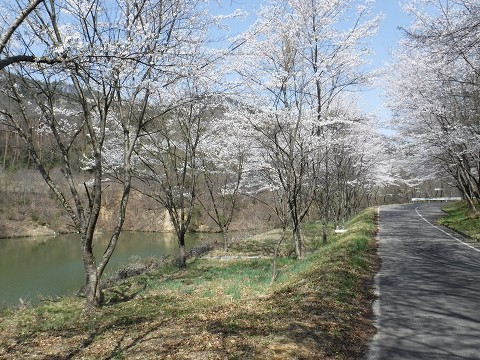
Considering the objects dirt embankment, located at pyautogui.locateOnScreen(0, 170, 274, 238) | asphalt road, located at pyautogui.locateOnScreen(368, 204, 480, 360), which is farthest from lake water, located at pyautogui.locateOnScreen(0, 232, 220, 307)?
dirt embankment, located at pyautogui.locateOnScreen(0, 170, 274, 238)

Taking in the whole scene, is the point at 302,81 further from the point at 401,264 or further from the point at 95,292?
the point at 95,292

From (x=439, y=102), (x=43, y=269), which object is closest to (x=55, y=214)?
(x=43, y=269)

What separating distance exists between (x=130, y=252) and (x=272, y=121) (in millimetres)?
20515

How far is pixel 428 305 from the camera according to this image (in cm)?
681

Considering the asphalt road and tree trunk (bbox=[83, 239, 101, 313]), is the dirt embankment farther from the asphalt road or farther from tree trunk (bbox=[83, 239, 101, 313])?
tree trunk (bbox=[83, 239, 101, 313])

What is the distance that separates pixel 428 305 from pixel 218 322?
365 centimetres

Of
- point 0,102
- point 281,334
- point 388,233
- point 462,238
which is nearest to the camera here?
point 281,334

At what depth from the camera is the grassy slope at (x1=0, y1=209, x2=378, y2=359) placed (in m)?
5.05

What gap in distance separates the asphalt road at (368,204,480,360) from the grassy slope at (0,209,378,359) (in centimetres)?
35

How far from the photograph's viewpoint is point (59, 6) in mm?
7973

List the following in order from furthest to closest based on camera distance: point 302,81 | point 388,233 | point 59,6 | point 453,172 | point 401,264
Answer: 1. point 453,172
2. point 388,233
3. point 302,81
4. point 401,264
5. point 59,6

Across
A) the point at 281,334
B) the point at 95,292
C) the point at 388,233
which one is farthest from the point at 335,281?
the point at 388,233

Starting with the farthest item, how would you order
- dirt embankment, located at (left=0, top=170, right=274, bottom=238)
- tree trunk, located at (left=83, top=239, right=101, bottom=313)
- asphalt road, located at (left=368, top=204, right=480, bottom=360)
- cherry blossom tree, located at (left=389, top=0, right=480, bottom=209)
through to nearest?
1. dirt embankment, located at (left=0, top=170, right=274, bottom=238)
2. cherry blossom tree, located at (left=389, top=0, right=480, bottom=209)
3. tree trunk, located at (left=83, top=239, right=101, bottom=313)
4. asphalt road, located at (left=368, top=204, right=480, bottom=360)

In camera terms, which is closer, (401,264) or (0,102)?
(0,102)
